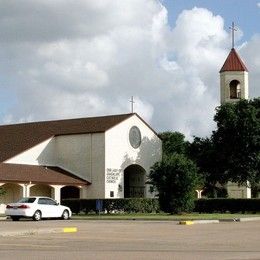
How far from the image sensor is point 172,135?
98.0 meters

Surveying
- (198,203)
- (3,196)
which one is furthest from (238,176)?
(3,196)

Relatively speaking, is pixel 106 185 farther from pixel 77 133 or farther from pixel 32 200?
pixel 32 200

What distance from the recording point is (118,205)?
51094 mm

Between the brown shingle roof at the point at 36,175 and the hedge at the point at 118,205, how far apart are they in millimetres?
2640

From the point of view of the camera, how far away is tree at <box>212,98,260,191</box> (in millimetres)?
60094

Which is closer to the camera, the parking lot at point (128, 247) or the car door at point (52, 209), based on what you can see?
the parking lot at point (128, 247)

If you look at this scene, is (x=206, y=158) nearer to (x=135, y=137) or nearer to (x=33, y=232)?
(x=135, y=137)

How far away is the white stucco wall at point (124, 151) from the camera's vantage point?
58406 millimetres

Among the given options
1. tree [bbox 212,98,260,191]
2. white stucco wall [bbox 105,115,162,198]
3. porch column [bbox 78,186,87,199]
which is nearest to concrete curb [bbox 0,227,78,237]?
white stucco wall [bbox 105,115,162,198]

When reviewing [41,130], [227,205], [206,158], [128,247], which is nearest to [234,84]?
[206,158]

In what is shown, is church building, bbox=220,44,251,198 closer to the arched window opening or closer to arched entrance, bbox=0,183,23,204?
the arched window opening

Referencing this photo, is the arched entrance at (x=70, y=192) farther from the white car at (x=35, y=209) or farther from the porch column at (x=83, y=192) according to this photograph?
the white car at (x=35, y=209)

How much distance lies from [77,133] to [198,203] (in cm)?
1225

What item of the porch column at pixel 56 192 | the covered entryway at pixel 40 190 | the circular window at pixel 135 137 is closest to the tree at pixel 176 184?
the porch column at pixel 56 192
